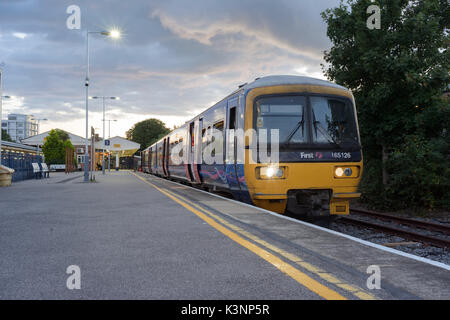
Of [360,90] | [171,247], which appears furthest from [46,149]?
[171,247]

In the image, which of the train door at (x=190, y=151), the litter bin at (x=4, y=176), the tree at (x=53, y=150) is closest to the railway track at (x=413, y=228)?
the train door at (x=190, y=151)

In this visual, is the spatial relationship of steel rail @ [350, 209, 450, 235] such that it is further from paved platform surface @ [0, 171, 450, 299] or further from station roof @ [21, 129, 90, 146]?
station roof @ [21, 129, 90, 146]

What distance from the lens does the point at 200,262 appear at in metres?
4.39

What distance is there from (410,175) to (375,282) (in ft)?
34.1

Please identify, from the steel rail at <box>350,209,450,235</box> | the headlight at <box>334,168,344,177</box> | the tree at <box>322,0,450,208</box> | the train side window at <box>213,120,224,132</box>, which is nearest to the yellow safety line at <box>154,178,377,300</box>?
the headlight at <box>334,168,344,177</box>

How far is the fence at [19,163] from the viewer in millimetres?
23367

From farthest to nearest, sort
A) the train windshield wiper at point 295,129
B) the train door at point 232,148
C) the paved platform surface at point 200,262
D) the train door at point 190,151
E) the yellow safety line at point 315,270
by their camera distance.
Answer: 1. the train door at point 190,151
2. the train door at point 232,148
3. the train windshield wiper at point 295,129
4. the paved platform surface at point 200,262
5. the yellow safety line at point 315,270

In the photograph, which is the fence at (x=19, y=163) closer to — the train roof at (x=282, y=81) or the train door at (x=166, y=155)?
the train door at (x=166, y=155)

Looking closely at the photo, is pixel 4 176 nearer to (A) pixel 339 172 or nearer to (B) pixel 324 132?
(B) pixel 324 132

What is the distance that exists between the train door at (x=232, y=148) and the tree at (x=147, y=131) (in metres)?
97.0

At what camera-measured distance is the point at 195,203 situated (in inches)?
399

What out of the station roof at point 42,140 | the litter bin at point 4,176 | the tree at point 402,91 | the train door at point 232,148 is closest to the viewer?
the train door at point 232,148

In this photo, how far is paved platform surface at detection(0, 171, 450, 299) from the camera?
342cm

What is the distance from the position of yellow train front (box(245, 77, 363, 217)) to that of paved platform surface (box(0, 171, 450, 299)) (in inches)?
49.4
